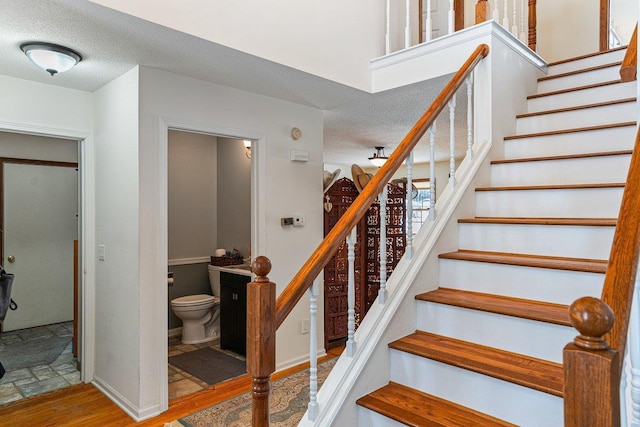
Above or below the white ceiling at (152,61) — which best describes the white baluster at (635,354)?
below

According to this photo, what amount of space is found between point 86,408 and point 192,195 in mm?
2601

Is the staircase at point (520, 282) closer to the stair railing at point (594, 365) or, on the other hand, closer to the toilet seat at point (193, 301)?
the stair railing at point (594, 365)

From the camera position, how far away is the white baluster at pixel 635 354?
0.86 m

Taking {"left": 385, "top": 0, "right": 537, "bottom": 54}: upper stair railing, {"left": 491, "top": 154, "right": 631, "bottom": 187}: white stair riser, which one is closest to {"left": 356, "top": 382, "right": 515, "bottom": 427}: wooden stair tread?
{"left": 491, "top": 154, "right": 631, "bottom": 187}: white stair riser

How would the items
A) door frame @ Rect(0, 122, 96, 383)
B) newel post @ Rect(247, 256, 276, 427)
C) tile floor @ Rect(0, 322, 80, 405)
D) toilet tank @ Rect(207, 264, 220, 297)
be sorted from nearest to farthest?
newel post @ Rect(247, 256, 276, 427)
tile floor @ Rect(0, 322, 80, 405)
door frame @ Rect(0, 122, 96, 383)
toilet tank @ Rect(207, 264, 220, 297)

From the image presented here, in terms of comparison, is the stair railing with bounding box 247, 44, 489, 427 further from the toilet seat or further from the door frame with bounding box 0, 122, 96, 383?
the toilet seat

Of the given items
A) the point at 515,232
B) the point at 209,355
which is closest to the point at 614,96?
the point at 515,232

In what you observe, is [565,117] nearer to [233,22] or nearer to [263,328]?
[233,22]

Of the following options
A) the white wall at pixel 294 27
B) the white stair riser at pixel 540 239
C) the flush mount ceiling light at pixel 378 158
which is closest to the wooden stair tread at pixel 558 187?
the white stair riser at pixel 540 239

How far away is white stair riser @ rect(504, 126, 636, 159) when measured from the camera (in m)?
2.42

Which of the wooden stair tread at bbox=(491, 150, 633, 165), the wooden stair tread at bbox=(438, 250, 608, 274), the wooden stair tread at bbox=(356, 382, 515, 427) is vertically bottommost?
the wooden stair tread at bbox=(356, 382, 515, 427)

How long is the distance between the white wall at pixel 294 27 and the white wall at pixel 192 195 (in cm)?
219

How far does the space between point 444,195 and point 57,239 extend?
478 cm

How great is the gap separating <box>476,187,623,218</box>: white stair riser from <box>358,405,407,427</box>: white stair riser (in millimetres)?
1401
